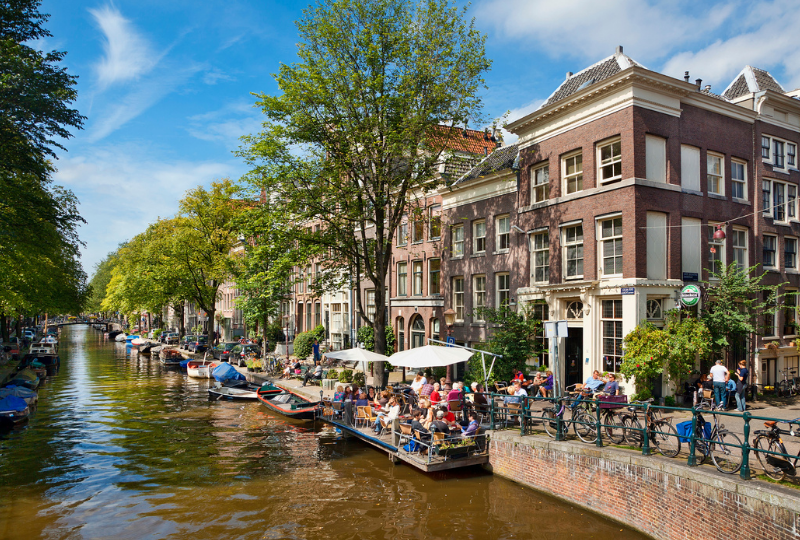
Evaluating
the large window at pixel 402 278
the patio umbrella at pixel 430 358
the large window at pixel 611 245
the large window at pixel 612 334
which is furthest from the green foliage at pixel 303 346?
the large window at pixel 611 245

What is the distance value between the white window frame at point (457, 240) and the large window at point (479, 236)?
1.07m

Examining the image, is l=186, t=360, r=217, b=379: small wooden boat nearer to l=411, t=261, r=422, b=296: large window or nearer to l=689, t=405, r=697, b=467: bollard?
l=411, t=261, r=422, b=296: large window

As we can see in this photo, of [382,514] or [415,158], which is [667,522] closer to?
[382,514]

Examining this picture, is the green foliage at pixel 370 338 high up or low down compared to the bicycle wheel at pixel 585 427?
up

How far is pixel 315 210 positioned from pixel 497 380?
11099 mm

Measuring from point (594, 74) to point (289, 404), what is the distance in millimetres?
20072

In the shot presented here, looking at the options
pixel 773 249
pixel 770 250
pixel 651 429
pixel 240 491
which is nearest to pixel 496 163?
pixel 770 250

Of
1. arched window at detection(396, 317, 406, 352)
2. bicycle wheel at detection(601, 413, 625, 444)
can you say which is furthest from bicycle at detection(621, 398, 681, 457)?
arched window at detection(396, 317, 406, 352)

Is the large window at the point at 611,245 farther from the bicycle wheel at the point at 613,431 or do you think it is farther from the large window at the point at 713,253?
the bicycle wheel at the point at 613,431

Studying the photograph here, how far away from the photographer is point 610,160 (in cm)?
2100

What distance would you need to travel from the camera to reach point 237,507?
13.3 m

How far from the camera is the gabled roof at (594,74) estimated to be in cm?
2211

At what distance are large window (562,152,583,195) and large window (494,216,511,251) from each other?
446 centimetres

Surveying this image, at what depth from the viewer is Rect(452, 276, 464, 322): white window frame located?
1187 inches
